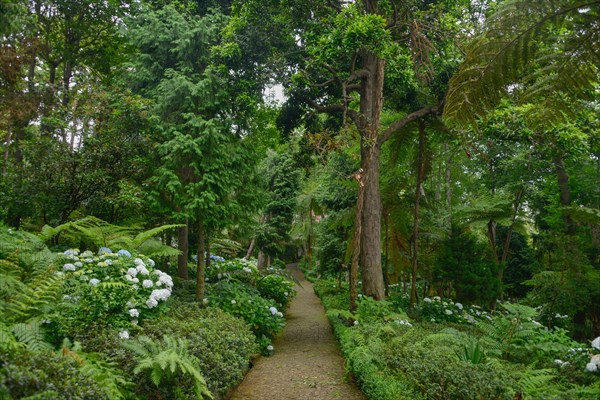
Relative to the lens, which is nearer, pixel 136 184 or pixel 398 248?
pixel 136 184

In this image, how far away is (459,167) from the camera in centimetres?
2612

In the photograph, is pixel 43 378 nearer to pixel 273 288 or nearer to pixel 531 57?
pixel 531 57

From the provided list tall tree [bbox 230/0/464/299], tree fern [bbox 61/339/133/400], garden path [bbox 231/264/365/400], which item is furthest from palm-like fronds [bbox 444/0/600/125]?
tree fern [bbox 61/339/133/400]

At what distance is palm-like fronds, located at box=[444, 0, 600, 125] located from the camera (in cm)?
453

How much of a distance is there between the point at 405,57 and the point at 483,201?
20.0 ft

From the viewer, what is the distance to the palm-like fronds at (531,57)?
4.53 metres

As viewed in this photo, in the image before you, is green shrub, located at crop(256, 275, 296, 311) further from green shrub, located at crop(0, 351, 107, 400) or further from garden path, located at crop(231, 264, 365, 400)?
green shrub, located at crop(0, 351, 107, 400)

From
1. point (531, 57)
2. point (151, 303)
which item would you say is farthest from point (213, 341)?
point (531, 57)

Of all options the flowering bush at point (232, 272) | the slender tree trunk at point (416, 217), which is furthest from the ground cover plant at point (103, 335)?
the slender tree trunk at point (416, 217)

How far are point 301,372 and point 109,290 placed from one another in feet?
11.2

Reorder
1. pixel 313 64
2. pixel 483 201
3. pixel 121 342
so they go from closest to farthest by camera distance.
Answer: pixel 121 342
pixel 313 64
pixel 483 201

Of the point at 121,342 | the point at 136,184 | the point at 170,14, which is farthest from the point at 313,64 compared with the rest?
the point at 121,342

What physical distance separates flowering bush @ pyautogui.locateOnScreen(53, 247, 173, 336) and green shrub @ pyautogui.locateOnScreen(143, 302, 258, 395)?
34cm

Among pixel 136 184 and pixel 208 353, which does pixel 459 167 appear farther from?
pixel 208 353
